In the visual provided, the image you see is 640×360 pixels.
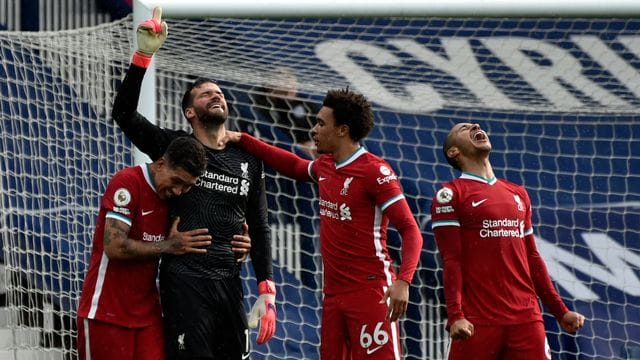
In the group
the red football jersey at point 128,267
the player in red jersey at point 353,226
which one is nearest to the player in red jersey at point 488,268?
the player in red jersey at point 353,226

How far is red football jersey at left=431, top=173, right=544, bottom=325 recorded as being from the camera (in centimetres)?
587

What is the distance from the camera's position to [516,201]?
6.02 metres

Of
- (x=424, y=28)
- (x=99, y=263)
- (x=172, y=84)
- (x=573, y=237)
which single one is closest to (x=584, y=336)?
(x=573, y=237)

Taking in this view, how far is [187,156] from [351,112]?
1.19m

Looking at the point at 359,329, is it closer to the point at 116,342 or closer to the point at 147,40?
the point at 116,342

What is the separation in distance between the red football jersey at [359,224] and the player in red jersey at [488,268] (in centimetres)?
28

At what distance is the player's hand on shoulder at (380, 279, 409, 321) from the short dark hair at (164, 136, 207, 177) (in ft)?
3.43

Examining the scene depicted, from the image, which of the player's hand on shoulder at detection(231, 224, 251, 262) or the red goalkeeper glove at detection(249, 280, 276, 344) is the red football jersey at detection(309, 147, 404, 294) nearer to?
the red goalkeeper glove at detection(249, 280, 276, 344)

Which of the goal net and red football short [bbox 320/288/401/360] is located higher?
the goal net

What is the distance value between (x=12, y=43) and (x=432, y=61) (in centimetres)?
282

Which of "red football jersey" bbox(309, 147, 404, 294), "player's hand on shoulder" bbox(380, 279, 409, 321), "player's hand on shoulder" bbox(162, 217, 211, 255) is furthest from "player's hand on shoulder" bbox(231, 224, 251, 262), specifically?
"player's hand on shoulder" bbox(380, 279, 409, 321)

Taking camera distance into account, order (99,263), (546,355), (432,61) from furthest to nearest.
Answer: (432,61), (546,355), (99,263)

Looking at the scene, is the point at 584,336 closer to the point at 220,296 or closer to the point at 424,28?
the point at 424,28

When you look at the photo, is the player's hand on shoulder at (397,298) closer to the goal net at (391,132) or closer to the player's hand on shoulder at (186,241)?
the player's hand on shoulder at (186,241)
